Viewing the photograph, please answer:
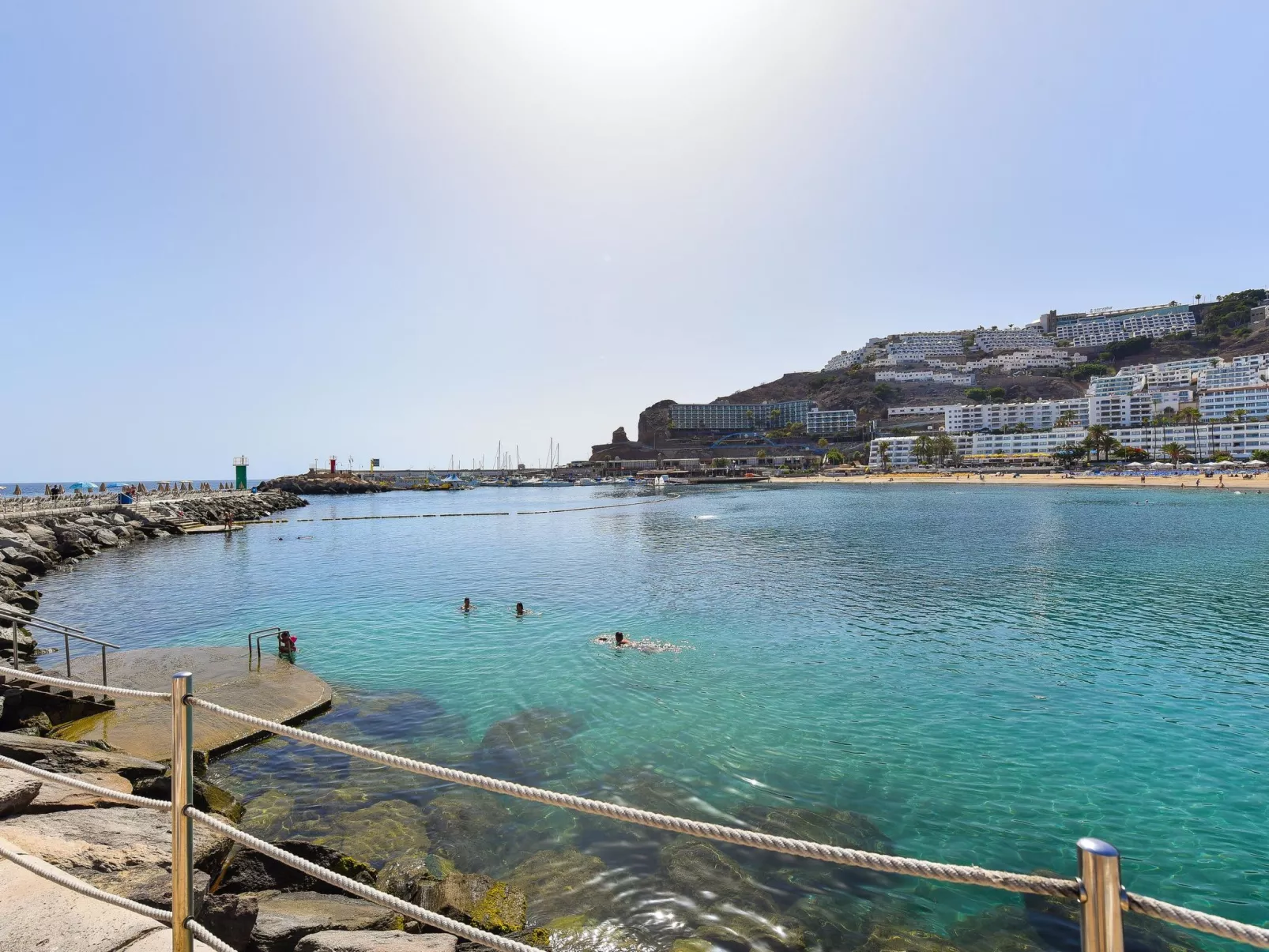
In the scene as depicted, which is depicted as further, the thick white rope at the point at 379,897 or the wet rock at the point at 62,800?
the wet rock at the point at 62,800

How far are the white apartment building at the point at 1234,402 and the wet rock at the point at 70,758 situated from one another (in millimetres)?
200988

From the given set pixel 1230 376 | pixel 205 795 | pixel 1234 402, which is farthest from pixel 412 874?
pixel 1230 376

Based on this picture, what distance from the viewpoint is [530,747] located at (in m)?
12.6

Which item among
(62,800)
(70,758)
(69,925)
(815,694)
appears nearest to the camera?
(69,925)

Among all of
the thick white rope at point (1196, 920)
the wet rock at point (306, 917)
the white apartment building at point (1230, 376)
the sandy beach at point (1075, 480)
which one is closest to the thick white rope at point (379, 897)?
the thick white rope at point (1196, 920)

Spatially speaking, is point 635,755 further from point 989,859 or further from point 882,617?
point 882,617

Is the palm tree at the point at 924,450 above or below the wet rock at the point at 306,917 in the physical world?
above

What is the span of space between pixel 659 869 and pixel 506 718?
20.2 feet

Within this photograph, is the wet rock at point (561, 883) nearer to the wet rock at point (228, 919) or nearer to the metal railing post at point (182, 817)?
the wet rock at point (228, 919)

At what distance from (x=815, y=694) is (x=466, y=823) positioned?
28.1ft

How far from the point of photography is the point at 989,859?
8.79 meters

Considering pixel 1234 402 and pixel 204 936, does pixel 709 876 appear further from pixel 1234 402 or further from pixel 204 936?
pixel 1234 402

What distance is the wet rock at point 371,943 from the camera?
5.24 metres

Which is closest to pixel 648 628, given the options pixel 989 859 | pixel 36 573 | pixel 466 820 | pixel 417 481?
pixel 466 820
